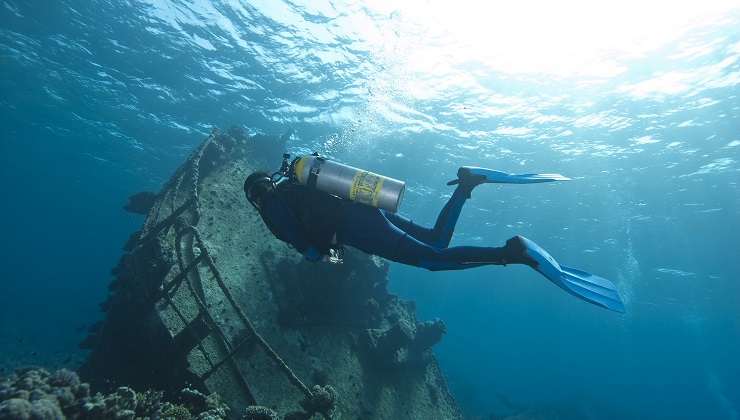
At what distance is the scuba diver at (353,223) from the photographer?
4.32 metres

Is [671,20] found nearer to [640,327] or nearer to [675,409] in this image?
[640,327]

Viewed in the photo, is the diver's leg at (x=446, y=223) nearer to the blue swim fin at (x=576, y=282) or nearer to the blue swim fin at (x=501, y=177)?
the blue swim fin at (x=501, y=177)

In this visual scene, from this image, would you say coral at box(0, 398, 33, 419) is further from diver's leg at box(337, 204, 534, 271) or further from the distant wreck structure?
diver's leg at box(337, 204, 534, 271)

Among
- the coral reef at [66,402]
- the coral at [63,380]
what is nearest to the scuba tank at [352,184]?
the coral reef at [66,402]

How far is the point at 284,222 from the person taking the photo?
443 centimetres

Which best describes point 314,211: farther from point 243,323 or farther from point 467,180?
point 243,323

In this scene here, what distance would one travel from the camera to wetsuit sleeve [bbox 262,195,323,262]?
4426mm

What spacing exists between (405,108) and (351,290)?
38.1 feet

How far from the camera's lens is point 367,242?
4.75 metres

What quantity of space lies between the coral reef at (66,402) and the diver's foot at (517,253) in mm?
4668

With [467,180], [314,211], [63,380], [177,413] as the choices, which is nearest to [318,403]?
[177,413]

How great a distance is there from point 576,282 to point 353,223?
3.30 meters

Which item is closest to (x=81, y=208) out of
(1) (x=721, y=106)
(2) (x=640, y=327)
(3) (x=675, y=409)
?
(1) (x=721, y=106)

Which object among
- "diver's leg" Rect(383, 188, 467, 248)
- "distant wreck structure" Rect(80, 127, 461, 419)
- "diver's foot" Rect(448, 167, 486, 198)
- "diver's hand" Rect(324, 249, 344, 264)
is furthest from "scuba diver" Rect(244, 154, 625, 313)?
"distant wreck structure" Rect(80, 127, 461, 419)
